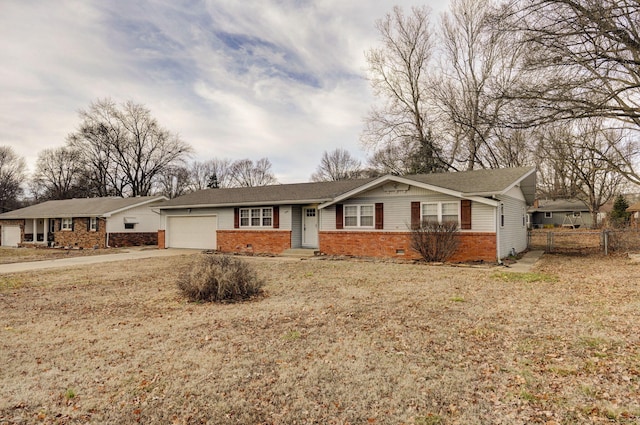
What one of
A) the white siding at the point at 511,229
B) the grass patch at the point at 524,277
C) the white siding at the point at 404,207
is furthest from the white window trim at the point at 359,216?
the grass patch at the point at 524,277

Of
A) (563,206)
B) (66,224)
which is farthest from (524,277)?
(563,206)

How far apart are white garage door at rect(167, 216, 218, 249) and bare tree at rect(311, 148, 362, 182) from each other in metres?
31.7

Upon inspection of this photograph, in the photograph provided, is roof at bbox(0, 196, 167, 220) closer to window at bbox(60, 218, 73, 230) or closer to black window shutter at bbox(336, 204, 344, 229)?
window at bbox(60, 218, 73, 230)

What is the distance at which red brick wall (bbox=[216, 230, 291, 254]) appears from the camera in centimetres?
1817

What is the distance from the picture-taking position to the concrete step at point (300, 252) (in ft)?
54.4

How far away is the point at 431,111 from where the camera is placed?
2700 cm

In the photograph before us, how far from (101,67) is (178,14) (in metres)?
4.71

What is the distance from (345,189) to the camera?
1845cm

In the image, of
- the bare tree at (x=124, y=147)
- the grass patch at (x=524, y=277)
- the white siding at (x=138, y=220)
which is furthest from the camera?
the bare tree at (x=124, y=147)

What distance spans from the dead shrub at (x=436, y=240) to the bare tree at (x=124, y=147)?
1442 inches

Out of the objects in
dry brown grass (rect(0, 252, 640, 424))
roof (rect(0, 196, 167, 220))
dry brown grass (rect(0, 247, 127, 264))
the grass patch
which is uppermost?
roof (rect(0, 196, 167, 220))

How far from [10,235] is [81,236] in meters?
10.0

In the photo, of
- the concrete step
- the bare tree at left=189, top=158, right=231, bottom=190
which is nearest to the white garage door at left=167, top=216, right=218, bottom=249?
the concrete step

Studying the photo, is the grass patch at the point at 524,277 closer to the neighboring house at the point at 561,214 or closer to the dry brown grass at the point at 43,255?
the dry brown grass at the point at 43,255
